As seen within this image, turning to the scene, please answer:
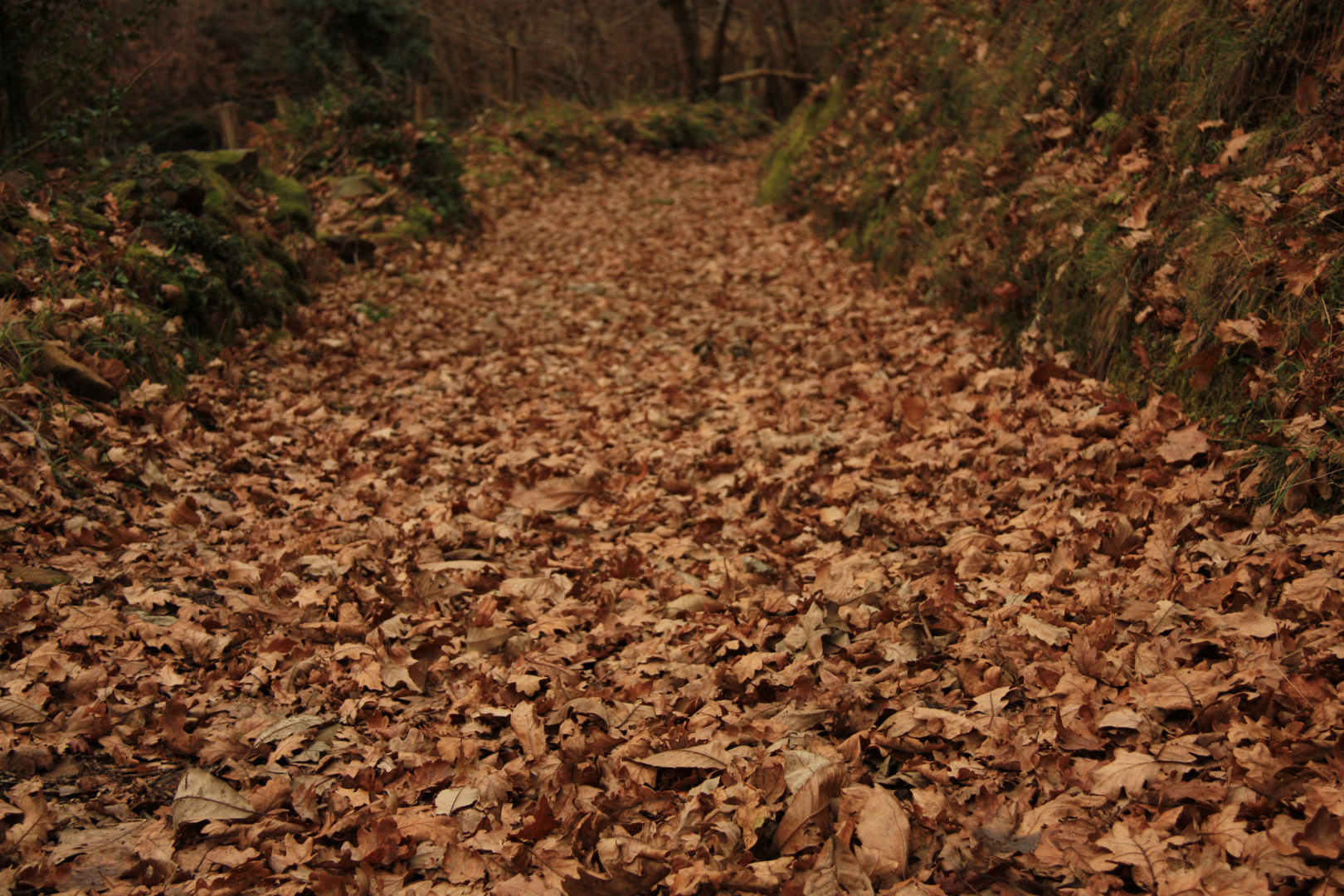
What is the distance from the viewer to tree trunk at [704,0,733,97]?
2097cm

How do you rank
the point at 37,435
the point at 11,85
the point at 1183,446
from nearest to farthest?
the point at 1183,446 < the point at 37,435 < the point at 11,85

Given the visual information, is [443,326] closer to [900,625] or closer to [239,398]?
[239,398]

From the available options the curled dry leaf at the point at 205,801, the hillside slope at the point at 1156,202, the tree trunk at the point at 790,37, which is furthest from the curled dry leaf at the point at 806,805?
the tree trunk at the point at 790,37

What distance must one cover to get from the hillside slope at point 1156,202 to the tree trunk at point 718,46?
13509 mm

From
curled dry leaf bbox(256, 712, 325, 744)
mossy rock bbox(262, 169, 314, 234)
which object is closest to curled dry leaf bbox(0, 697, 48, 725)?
curled dry leaf bbox(256, 712, 325, 744)

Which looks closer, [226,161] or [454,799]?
[454,799]

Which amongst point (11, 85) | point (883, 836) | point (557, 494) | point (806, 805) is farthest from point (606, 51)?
point (883, 836)

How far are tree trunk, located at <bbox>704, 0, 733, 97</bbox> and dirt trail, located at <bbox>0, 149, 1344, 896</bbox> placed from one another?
1746 centimetres

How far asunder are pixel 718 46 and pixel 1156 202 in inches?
745

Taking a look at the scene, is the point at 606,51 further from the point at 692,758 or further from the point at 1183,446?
the point at 692,758

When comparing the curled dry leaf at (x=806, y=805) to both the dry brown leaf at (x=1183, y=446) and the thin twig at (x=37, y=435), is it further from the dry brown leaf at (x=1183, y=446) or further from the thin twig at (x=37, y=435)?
the thin twig at (x=37, y=435)

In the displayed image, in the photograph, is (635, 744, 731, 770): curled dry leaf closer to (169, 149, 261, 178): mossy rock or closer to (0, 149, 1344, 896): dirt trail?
(0, 149, 1344, 896): dirt trail

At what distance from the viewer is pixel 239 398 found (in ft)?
21.3

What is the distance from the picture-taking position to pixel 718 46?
21.8 meters
